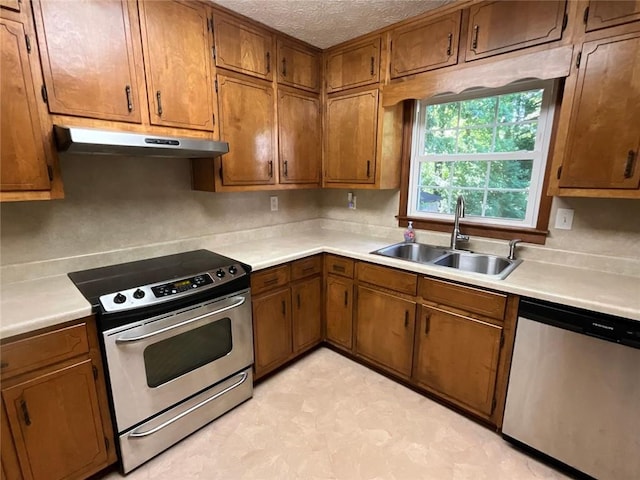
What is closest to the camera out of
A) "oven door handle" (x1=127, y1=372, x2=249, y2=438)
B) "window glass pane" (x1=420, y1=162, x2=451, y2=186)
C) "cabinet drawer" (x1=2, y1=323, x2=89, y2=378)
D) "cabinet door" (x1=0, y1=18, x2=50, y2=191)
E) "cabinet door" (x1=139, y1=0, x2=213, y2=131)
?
"cabinet drawer" (x1=2, y1=323, x2=89, y2=378)

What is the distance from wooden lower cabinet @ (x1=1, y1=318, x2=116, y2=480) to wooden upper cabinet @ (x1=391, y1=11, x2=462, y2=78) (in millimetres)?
2398

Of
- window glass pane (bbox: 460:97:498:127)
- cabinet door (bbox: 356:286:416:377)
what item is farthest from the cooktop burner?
window glass pane (bbox: 460:97:498:127)

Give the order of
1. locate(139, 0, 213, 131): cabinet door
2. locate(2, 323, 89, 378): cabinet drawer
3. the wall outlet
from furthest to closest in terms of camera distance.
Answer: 1. the wall outlet
2. locate(139, 0, 213, 131): cabinet door
3. locate(2, 323, 89, 378): cabinet drawer

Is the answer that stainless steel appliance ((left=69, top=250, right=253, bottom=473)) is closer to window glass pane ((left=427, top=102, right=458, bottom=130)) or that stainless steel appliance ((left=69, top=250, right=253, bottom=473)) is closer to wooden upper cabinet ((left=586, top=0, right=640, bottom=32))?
window glass pane ((left=427, top=102, right=458, bottom=130))

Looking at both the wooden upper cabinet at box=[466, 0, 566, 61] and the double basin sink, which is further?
the double basin sink

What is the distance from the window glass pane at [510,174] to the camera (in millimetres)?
2041

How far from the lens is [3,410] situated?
46.8 inches

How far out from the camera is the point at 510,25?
1720 millimetres

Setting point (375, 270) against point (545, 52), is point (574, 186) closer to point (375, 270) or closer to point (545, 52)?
point (545, 52)

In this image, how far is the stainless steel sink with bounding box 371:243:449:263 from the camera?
2334mm

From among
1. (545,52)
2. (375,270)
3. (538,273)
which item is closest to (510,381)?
(538,273)

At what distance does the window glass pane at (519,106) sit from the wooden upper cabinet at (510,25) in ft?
1.25

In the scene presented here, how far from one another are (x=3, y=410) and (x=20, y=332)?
1.02 feet

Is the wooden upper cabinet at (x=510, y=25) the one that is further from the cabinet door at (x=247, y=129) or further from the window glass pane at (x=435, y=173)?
the cabinet door at (x=247, y=129)
